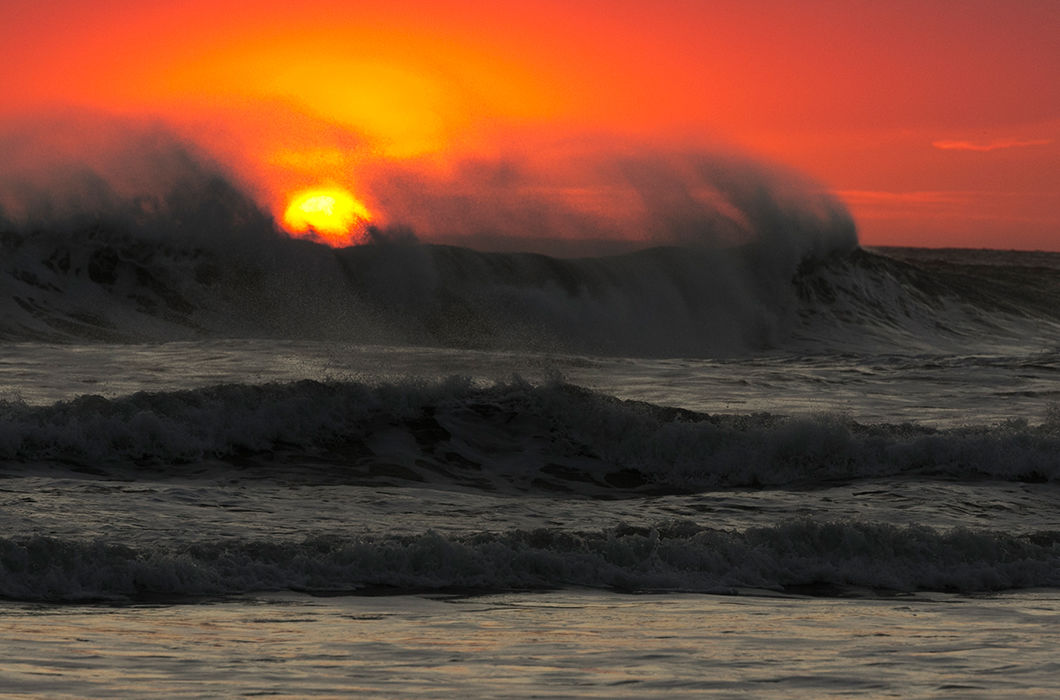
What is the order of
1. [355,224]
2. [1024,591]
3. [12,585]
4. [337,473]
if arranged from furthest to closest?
1. [355,224]
2. [337,473]
3. [1024,591]
4. [12,585]

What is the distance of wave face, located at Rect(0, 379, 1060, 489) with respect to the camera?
1014 centimetres

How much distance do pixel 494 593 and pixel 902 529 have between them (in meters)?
2.80

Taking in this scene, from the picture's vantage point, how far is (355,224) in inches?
1068

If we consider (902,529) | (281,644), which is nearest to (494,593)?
(281,644)

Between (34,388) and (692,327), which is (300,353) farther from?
(692,327)

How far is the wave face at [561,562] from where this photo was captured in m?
6.32

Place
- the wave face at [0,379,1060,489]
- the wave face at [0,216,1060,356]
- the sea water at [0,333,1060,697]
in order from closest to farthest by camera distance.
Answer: the sea water at [0,333,1060,697] → the wave face at [0,379,1060,489] → the wave face at [0,216,1060,356]

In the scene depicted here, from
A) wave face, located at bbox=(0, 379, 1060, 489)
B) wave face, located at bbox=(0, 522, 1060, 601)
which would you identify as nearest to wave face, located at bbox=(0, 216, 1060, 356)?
wave face, located at bbox=(0, 379, 1060, 489)

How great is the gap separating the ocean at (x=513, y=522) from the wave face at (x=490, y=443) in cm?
4

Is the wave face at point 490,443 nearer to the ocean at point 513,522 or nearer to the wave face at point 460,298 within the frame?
the ocean at point 513,522

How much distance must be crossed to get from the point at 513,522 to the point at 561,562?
1.44 metres

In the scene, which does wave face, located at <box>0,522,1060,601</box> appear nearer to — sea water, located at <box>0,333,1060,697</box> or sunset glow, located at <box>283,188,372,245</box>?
sea water, located at <box>0,333,1060,697</box>

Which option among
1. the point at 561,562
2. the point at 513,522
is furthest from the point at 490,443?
the point at 561,562

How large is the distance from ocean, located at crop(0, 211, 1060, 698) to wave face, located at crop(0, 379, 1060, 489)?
0.04m
